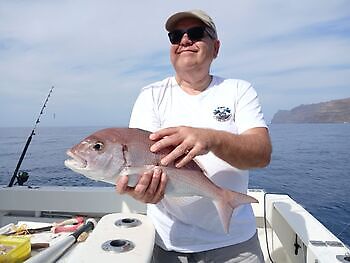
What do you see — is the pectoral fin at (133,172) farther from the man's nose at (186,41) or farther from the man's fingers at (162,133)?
the man's nose at (186,41)

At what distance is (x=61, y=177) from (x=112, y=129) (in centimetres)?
837

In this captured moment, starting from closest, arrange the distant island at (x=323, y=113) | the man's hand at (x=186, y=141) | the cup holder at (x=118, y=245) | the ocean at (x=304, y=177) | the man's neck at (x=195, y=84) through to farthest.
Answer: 1. the man's hand at (x=186, y=141)
2. the cup holder at (x=118, y=245)
3. the man's neck at (x=195, y=84)
4. the ocean at (x=304, y=177)
5. the distant island at (x=323, y=113)

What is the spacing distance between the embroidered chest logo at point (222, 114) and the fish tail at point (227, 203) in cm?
37

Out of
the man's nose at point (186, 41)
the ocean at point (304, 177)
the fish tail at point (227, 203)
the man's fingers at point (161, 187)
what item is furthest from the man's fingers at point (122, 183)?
the ocean at point (304, 177)

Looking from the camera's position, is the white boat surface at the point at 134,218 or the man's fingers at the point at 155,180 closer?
the man's fingers at the point at 155,180

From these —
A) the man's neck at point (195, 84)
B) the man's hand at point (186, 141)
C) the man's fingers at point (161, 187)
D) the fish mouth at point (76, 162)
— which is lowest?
the man's fingers at point (161, 187)

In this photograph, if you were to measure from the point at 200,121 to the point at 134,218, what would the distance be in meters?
0.71

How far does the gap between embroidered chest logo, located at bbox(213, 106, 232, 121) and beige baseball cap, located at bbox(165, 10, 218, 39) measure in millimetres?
418

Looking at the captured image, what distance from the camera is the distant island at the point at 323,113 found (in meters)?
32.3

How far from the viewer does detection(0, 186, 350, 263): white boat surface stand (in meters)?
1.61

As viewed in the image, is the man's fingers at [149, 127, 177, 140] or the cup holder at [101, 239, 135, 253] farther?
the cup holder at [101, 239, 135, 253]

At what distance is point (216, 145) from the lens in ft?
3.90

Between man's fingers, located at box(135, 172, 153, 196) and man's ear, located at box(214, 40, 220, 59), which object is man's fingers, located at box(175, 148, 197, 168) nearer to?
man's fingers, located at box(135, 172, 153, 196)

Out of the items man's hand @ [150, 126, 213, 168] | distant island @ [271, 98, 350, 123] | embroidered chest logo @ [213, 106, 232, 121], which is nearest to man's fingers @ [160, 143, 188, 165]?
man's hand @ [150, 126, 213, 168]
